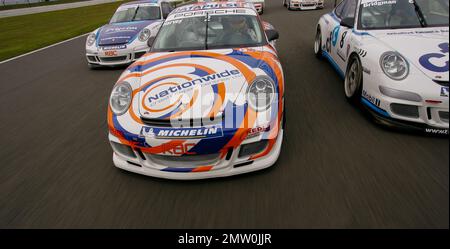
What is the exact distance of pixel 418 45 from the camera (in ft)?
9.75

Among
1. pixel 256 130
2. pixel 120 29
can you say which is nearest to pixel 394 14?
pixel 256 130

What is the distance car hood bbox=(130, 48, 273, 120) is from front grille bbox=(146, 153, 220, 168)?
1.06 feet

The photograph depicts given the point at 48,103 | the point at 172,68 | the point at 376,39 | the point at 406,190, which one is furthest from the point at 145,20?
the point at 406,190

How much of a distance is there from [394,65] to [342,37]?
148 cm

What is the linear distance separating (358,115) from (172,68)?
2238 mm

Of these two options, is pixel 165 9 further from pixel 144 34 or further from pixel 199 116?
pixel 199 116

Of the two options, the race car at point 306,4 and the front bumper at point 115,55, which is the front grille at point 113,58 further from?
the race car at point 306,4

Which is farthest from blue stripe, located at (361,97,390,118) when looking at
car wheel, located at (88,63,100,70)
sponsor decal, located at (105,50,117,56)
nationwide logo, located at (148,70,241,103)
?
Answer: car wheel, located at (88,63,100,70)

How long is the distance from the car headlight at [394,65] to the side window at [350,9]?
1.53 metres

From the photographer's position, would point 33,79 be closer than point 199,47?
No

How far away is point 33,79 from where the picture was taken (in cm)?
639

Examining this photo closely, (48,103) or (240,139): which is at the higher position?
(240,139)
